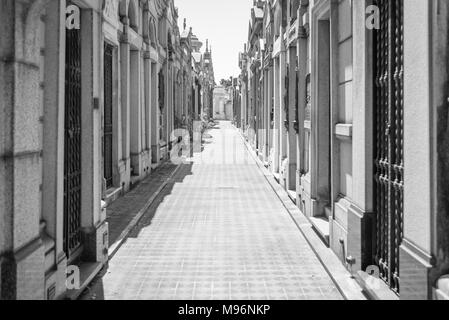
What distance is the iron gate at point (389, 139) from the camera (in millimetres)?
4934

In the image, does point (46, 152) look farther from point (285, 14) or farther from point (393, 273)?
point (285, 14)

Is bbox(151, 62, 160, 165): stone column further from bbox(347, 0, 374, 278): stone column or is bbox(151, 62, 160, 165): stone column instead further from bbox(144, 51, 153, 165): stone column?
bbox(347, 0, 374, 278): stone column

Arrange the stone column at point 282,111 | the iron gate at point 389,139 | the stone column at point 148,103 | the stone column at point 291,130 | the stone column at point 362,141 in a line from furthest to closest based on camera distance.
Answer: the stone column at point 148,103, the stone column at point 282,111, the stone column at point 291,130, the stone column at point 362,141, the iron gate at point 389,139

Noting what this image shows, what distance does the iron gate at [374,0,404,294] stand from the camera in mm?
4934

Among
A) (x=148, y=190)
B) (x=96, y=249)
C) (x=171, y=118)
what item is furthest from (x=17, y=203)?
(x=171, y=118)

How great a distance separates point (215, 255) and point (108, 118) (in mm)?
5758

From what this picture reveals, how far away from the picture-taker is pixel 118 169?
1198 cm

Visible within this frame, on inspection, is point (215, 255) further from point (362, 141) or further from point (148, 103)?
point (148, 103)

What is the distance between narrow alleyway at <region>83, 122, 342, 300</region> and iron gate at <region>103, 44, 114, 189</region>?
1.47 meters

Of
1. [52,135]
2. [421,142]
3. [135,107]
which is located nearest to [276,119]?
[135,107]

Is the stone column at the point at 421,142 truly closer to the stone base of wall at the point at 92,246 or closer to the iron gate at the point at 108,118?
the stone base of wall at the point at 92,246

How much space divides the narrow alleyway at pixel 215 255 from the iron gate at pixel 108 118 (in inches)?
58.0

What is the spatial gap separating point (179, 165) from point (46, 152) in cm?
1423

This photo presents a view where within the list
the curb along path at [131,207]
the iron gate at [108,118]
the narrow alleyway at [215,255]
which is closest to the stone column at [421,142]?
the narrow alleyway at [215,255]
